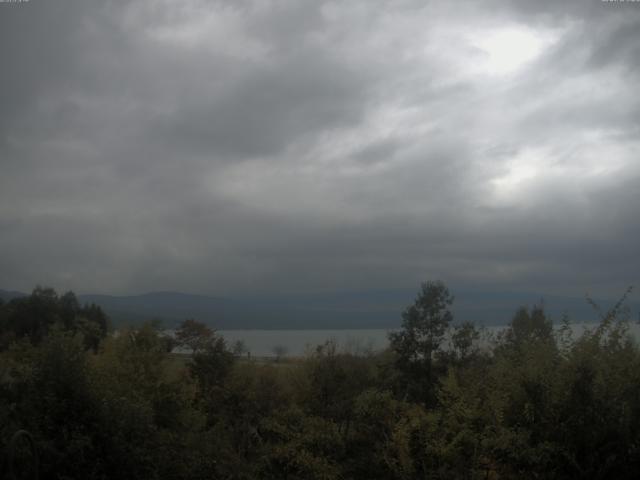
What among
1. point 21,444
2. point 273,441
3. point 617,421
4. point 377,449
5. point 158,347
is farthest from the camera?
point 158,347

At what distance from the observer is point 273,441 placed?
1922cm

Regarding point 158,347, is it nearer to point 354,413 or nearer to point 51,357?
point 354,413

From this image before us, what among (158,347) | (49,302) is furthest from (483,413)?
(49,302)

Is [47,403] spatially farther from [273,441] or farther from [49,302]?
[49,302]

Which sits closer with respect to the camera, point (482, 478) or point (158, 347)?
point (482, 478)

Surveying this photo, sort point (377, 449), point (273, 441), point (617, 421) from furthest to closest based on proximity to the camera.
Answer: point (273, 441), point (377, 449), point (617, 421)

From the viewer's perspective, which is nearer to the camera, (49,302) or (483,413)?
(483,413)

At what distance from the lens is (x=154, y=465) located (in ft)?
42.1

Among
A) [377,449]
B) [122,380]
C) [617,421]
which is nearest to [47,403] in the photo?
[122,380]

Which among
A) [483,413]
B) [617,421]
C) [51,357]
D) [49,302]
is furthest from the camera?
[49,302]

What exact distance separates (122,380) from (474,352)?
1270cm

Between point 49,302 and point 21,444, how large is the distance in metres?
50.7

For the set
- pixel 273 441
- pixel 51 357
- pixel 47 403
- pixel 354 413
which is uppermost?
pixel 51 357

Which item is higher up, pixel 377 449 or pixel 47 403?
pixel 47 403
